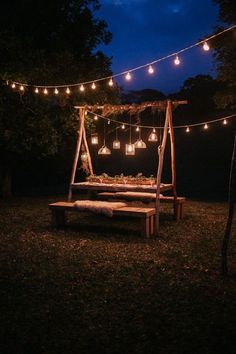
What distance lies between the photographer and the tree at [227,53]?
13945 millimetres

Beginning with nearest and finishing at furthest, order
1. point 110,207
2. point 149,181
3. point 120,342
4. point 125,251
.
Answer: point 120,342
point 125,251
point 110,207
point 149,181

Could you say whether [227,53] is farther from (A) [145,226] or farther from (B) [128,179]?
(A) [145,226]

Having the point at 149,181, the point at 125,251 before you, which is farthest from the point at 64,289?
the point at 149,181

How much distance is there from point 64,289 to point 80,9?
11526mm

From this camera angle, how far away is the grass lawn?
12.4 ft

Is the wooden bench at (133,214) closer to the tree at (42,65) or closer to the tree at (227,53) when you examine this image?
the tree at (42,65)

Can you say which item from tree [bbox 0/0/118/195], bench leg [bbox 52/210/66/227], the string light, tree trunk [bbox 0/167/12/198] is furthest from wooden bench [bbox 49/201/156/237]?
tree trunk [bbox 0/167/12/198]

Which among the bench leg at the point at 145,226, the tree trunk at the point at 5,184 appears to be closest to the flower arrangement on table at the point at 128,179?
the bench leg at the point at 145,226

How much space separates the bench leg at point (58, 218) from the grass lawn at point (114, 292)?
0.29 m

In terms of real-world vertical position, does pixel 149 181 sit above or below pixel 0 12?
below

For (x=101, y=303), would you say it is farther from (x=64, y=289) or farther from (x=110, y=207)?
(x=110, y=207)

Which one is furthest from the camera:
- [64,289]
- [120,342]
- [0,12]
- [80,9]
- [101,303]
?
[80,9]

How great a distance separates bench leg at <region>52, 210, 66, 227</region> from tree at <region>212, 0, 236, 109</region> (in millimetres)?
7995

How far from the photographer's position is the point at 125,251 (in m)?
7.05
